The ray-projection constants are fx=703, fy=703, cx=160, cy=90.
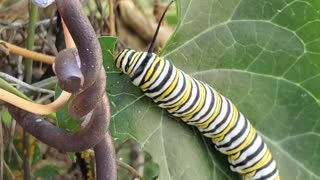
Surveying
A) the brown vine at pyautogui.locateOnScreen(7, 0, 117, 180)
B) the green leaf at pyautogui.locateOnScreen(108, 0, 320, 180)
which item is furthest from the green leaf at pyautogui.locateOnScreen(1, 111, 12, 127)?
the brown vine at pyautogui.locateOnScreen(7, 0, 117, 180)

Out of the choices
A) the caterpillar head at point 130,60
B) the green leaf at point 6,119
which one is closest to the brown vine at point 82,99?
the caterpillar head at point 130,60

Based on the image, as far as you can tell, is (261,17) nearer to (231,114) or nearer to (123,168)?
(231,114)

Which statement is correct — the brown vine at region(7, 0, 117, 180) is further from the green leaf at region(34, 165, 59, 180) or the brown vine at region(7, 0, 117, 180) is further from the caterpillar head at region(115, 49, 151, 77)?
the green leaf at region(34, 165, 59, 180)

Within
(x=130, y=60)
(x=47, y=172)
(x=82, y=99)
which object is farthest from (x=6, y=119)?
(x=82, y=99)

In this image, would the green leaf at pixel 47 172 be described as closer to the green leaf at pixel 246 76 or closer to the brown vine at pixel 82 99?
the green leaf at pixel 246 76

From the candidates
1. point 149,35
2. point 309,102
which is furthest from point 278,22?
point 149,35
